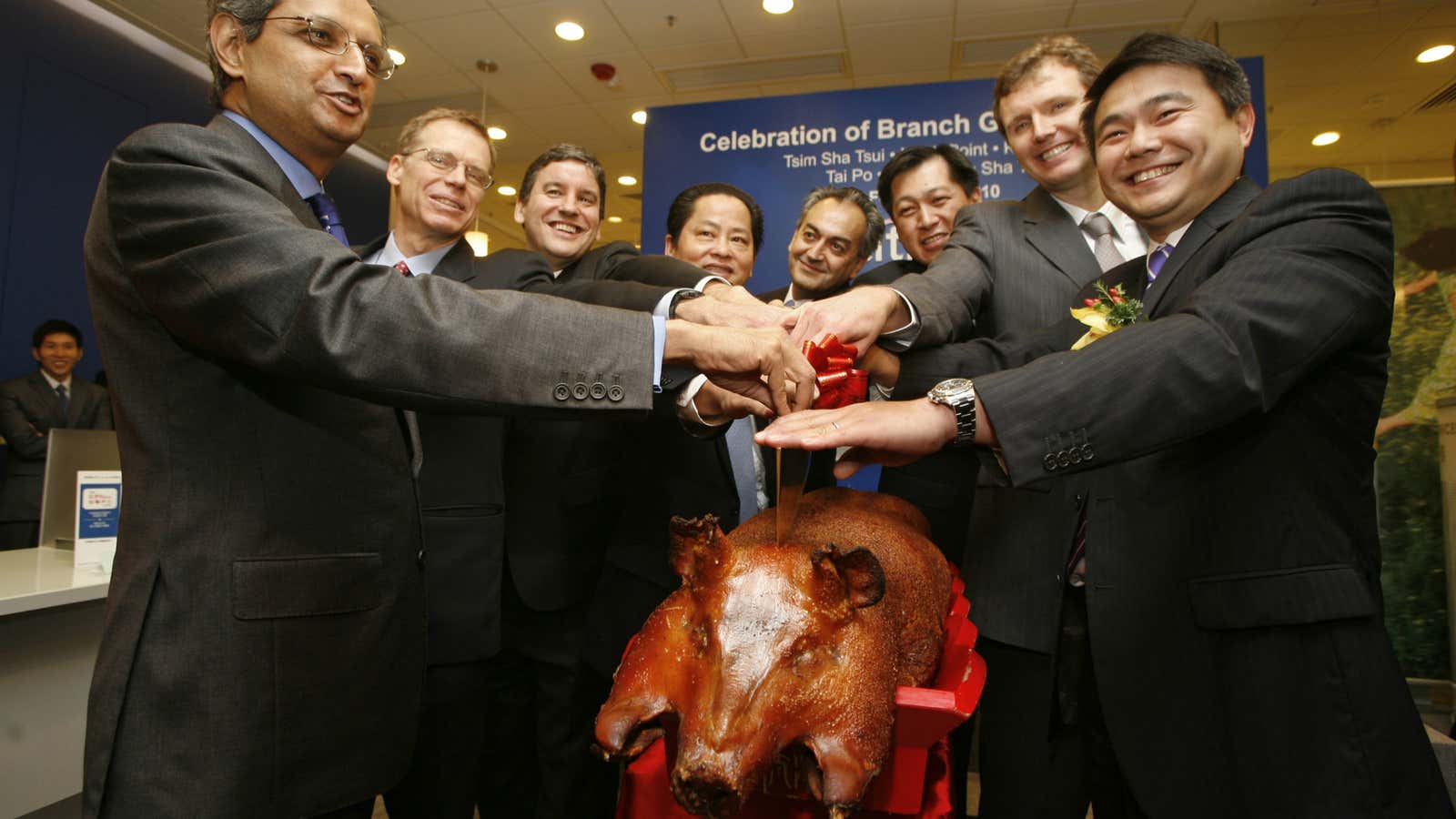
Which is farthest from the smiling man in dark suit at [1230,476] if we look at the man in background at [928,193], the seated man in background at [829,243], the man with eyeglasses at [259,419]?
the seated man in background at [829,243]

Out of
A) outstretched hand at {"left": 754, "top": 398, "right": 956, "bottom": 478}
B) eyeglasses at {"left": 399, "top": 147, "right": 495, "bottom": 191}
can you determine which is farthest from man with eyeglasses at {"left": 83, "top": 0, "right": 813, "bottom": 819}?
eyeglasses at {"left": 399, "top": 147, "right": 495, "bottom": 191}

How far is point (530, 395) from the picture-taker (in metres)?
1.40

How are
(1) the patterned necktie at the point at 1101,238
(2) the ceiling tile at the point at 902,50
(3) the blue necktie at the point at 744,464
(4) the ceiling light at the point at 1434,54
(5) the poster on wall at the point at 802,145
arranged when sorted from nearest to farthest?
(1) the patterned necktie at the point at 1101,238
(3) the blue necktie at the point at 744,464
(5) the poster on wall at the point at 802,145
(2) the ceiling tile at the point at 902,50
(4) the ceiling light at the point at 1434,54

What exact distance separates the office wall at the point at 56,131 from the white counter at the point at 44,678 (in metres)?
5.26

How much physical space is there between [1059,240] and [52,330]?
28.2 ft

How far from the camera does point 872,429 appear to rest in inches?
56.6

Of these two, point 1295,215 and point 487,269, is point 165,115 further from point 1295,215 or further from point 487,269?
point 1295,215

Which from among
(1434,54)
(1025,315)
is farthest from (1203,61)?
(1434,54)

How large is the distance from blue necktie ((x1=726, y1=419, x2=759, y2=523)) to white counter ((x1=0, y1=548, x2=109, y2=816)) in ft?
7.42

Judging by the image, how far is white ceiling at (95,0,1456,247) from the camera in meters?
7.00

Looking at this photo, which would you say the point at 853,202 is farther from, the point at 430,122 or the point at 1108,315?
the point at 1108,315

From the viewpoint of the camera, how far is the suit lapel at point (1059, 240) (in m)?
2.42

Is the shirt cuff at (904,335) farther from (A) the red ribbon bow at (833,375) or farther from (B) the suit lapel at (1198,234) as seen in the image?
(B) the suit lapel at (1198,234)

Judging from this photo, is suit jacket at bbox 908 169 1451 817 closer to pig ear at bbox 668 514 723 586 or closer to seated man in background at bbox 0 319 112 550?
pig ear at bbox 668 514 723 586
